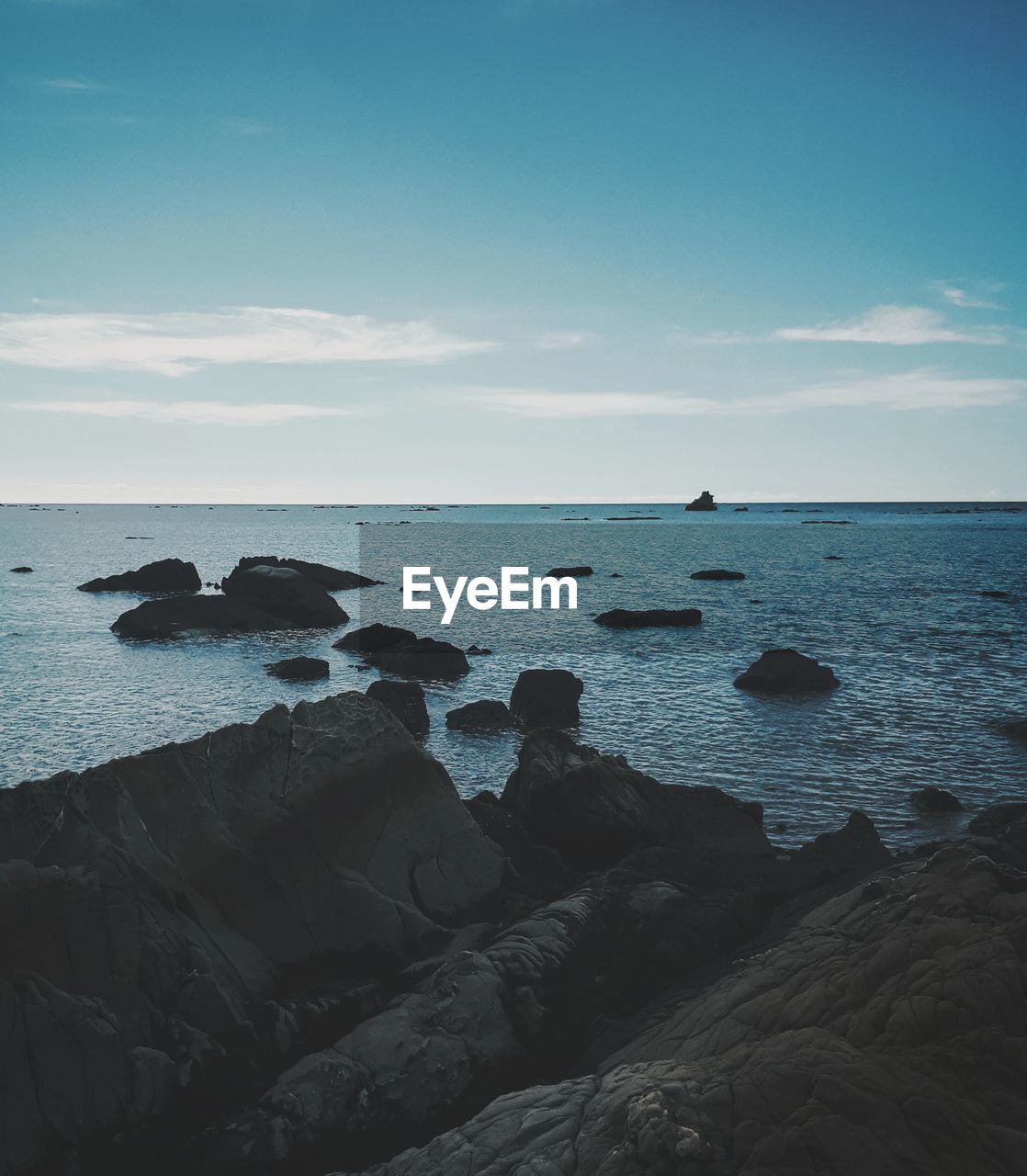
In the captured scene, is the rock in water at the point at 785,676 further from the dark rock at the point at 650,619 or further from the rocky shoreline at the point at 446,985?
the dark rock at the point at 650,619

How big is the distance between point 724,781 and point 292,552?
4979 inches

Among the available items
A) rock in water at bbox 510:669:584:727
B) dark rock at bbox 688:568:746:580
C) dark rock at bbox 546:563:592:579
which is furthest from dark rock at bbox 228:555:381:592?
rock in water at bbox 510:669:584:727

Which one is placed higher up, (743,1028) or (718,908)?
(743,1028)

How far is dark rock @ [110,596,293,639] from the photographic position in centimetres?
5233

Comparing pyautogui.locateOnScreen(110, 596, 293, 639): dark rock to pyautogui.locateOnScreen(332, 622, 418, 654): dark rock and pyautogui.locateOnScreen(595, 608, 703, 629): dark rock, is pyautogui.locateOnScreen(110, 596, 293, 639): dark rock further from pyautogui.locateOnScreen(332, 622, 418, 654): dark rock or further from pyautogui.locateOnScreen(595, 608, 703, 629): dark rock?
pyautogui.locateOnScreen(595, 608, 703, 629): dark rock

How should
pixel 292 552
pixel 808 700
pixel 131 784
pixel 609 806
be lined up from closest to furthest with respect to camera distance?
pixel 131 784
pixel 609 806
pixel 808 700
pixel 292 552

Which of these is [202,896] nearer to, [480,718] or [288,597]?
[480,718]

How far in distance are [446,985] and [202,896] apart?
3.82 meters

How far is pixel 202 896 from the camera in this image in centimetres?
1208

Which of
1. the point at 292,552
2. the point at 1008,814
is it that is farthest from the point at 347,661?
the point at 292,552

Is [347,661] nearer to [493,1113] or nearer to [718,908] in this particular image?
[718,908]

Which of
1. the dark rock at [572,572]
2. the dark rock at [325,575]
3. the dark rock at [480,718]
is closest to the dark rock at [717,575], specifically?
the dark rock at [572,572]

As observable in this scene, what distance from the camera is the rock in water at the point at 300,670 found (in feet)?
128

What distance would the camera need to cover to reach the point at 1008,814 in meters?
18.2
